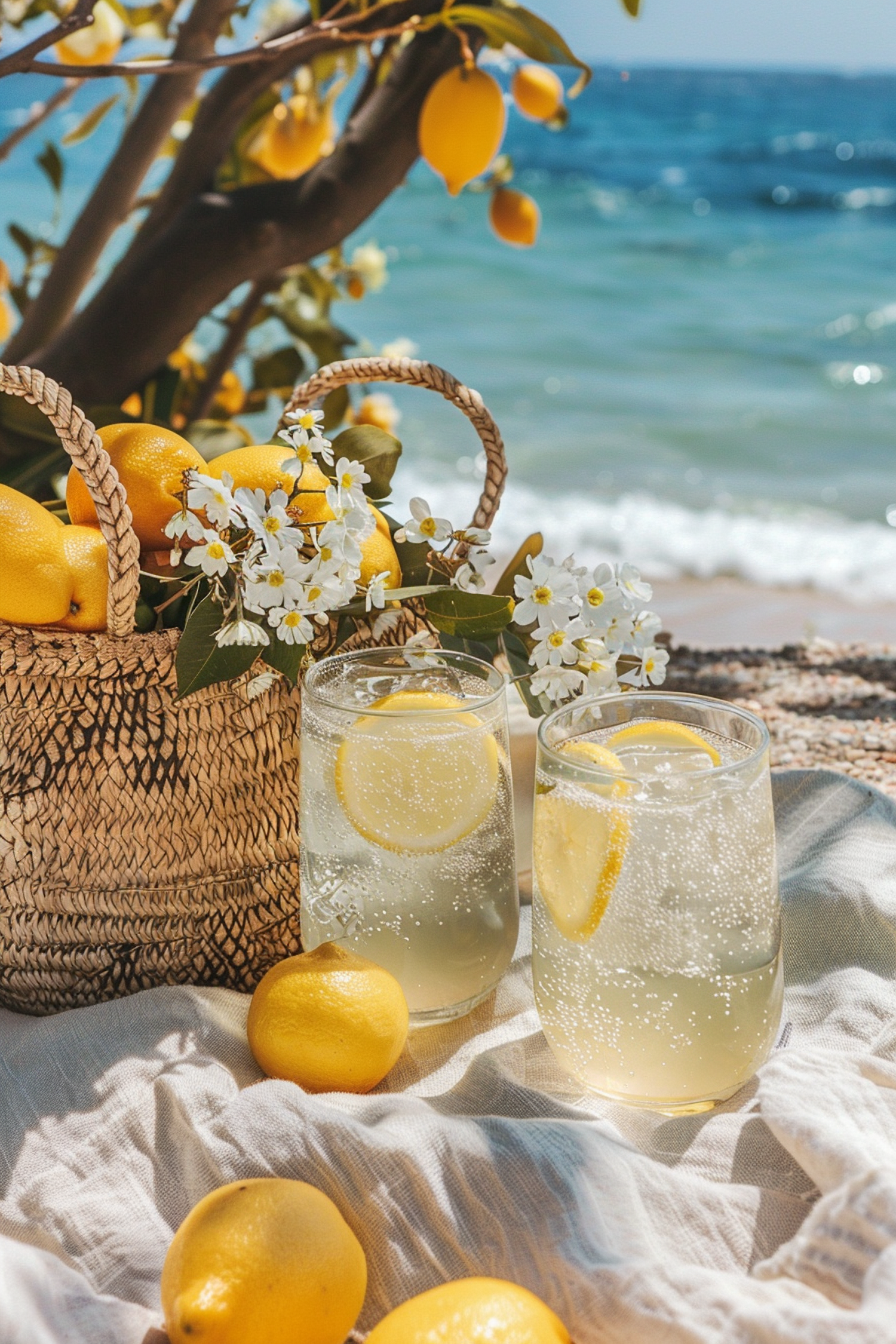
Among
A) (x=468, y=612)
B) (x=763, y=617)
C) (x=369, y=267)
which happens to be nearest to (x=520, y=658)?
(x=468, y=612)

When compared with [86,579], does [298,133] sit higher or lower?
higher

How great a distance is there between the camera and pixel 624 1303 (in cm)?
62

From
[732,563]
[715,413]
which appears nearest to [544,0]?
[715,413]

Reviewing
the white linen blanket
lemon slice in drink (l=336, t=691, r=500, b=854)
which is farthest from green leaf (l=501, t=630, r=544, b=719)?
the white linen blanket

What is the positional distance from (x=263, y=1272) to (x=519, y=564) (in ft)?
2.05

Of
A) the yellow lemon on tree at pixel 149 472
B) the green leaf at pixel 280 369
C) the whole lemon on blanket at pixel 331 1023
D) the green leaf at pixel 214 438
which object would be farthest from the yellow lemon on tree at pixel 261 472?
the green leaf at pixel 280 369

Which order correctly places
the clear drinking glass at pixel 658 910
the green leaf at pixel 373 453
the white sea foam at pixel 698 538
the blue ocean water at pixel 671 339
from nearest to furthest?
the clear drinking glass at pixel 658 910
the green leaf at pixel 373 453
the white sea foam at pixel 698 538
the blue ocean water at pixel 671 339

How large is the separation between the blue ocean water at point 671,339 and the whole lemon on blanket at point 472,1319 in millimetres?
1818

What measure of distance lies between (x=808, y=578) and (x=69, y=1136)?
2.83 meters

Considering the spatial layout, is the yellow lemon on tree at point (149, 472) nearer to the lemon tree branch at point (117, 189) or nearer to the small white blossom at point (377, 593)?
the small white blossom at point (377, 593)

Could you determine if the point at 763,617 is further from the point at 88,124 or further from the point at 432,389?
the point at 432,389

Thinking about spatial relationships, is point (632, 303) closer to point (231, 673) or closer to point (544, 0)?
point (544, 0)

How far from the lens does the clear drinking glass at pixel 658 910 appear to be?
2.37 feet

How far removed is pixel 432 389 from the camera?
3.33 ft
